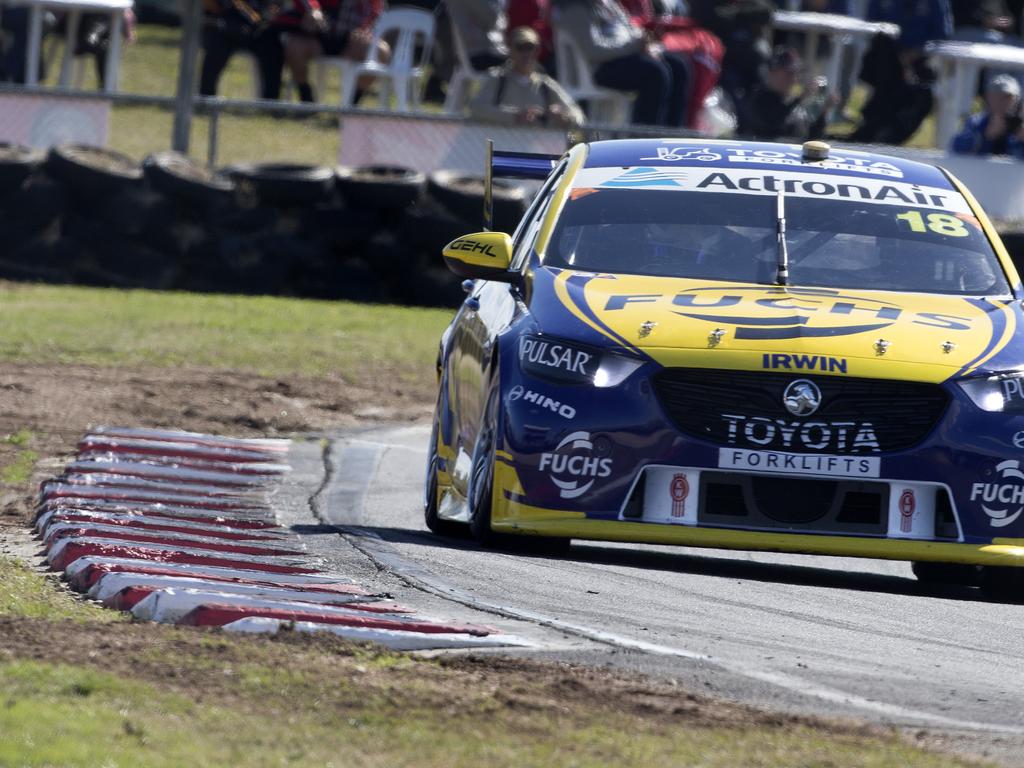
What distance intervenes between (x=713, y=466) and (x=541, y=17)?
1290cm

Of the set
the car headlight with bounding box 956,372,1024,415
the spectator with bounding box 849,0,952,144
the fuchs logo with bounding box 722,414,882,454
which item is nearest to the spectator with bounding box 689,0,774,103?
the spectator with bounding box 849,0,952,144

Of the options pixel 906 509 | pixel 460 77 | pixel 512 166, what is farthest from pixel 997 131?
pixel 906 509

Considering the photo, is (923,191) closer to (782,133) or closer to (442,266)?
(442,266)

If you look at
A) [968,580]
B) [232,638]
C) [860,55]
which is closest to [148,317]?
[968,580]

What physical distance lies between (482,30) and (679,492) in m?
13.2

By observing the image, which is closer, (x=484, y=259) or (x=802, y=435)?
(x=802, y=435)

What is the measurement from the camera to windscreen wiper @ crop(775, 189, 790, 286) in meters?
7.31

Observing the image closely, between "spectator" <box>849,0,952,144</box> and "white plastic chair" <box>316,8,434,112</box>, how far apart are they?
15.3 ft

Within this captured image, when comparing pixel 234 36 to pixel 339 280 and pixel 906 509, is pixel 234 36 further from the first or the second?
pixel 906 509

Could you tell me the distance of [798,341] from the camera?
6.57 meters

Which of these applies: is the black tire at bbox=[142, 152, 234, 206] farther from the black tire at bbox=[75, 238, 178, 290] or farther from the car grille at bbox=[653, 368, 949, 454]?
the car grille at bbox=[653, 368, 949, 454]

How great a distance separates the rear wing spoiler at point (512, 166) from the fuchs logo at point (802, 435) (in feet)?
7.78

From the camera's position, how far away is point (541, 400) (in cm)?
655

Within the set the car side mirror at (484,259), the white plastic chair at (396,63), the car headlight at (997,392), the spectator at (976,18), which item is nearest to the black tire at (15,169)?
the white plastic chair at (396,63)
